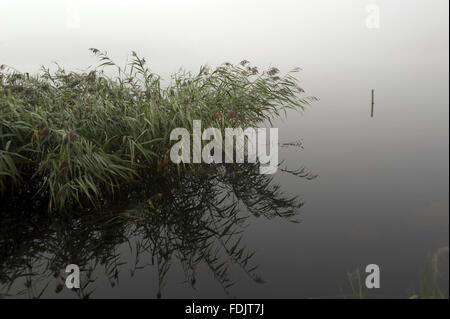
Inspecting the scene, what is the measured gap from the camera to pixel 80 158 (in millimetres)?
4578

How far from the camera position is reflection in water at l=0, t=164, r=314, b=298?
3.79m

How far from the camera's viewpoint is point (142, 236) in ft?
14.3

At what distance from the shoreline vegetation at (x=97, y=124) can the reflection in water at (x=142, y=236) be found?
0.82 ft

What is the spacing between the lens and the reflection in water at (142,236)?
12.4 feet

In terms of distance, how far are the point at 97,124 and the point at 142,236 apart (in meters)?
1.47

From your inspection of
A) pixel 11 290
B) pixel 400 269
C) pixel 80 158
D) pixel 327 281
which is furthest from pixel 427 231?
pixel 11 290

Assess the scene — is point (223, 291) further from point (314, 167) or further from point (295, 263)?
point (314, 167)

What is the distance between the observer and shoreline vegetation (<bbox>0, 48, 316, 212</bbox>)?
4.57 meters

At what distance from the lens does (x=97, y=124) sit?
507cm

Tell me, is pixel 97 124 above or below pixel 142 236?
above

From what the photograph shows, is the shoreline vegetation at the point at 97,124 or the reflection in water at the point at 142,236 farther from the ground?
the shoreline vegetation at the point at 97,124

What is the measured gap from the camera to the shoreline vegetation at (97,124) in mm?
4570

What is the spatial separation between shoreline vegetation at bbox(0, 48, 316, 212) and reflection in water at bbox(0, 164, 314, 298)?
0.82ft

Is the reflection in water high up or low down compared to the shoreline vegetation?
down
